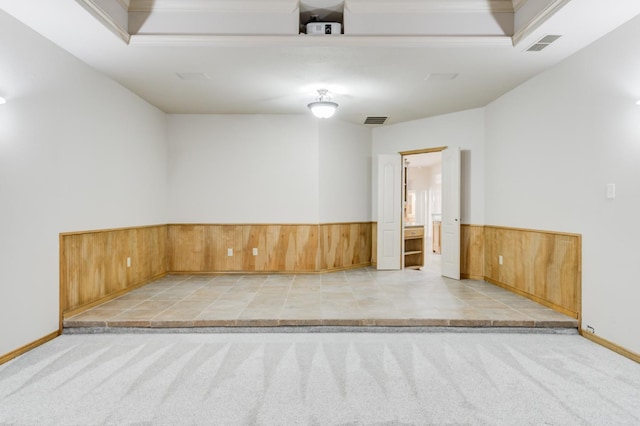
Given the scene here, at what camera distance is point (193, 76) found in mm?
3934

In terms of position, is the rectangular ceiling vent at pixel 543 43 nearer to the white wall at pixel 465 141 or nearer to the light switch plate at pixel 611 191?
the light switch plate at pixel 611 191

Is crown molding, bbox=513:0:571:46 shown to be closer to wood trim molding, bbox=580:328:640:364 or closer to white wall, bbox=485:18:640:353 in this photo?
white wall, bbox=485:18:640:353

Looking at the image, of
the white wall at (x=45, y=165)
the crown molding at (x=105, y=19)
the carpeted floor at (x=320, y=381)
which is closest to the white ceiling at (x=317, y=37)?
the crown molding at (x=105, y=19)

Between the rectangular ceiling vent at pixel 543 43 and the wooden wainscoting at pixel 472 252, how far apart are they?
2722 millimetres

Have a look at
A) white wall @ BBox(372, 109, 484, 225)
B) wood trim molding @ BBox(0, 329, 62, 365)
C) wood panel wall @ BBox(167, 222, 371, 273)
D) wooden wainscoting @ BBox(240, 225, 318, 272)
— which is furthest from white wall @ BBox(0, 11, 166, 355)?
white wall @ BBox(372, 109, 484, 225)

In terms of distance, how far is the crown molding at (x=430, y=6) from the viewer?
3.14 metres

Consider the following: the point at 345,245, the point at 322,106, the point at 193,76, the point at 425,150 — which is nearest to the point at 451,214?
the point at 425,150

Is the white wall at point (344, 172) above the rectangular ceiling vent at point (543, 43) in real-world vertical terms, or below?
below

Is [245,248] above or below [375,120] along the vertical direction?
below

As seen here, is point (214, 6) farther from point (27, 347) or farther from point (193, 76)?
point (27, 347)

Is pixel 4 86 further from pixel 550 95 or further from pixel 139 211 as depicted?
pixel 550 95

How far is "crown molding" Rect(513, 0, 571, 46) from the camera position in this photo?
2644mm

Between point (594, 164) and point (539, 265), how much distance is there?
1.32 m

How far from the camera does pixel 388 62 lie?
357 cm
